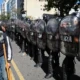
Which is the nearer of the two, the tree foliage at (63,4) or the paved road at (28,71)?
the paved road at (28,71)

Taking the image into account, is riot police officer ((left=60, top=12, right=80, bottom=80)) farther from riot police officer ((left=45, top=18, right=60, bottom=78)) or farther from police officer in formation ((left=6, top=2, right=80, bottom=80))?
riot police officer ((left=45, top=18, right=60, bottom=78))

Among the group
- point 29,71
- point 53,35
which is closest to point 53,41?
point 53,35

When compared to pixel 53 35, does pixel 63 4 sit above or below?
below

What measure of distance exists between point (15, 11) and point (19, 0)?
65.3 feet

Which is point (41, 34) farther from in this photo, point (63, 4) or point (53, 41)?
point (63, 4)

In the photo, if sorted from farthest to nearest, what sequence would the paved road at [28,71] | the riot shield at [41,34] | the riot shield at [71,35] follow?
the riot shield at [41,34], the paved road at [28,71], the riot shield at [71,35]

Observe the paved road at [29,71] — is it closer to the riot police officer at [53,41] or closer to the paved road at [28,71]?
the paved road at [28,71]

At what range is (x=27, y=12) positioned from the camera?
113m

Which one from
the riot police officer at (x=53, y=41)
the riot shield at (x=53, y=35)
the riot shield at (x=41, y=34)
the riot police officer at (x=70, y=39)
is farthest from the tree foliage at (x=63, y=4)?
the riot police officer at (x=70, y=39)

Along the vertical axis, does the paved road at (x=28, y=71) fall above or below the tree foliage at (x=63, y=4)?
above

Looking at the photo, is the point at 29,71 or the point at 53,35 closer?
the point at 53,35

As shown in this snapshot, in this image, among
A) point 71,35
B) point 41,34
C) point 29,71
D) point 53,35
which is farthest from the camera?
point 41,34

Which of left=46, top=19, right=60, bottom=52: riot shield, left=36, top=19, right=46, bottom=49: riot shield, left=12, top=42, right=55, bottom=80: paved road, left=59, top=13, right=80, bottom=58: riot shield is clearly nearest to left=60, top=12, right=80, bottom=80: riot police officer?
left=59, top=13, right=80, bottom=58: riot shield

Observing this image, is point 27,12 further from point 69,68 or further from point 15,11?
point 69,68
